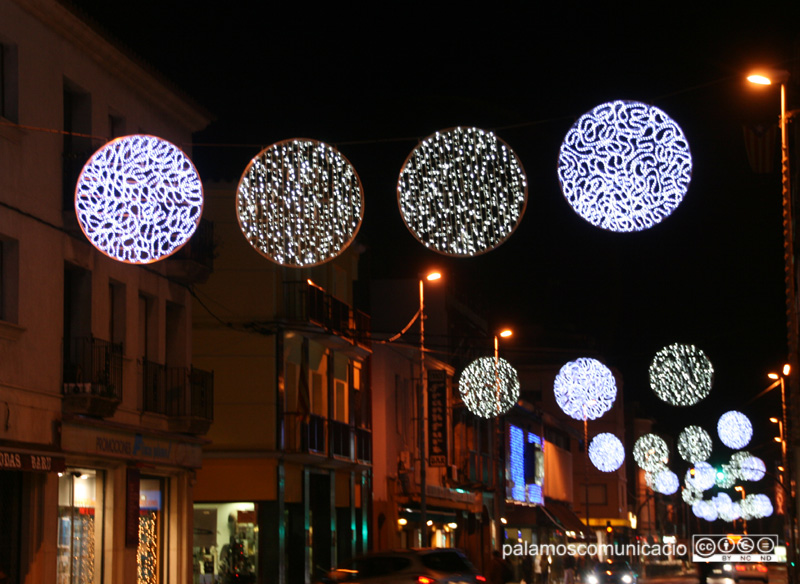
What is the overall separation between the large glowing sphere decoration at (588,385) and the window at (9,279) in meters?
15.2

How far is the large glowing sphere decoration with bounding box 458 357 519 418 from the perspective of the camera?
3566 centimetres

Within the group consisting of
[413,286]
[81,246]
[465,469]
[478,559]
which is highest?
[413,286]

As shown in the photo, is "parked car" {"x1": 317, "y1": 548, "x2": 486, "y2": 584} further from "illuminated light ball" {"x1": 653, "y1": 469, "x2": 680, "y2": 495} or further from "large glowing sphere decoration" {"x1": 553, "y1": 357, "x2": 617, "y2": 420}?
"illuminated light ball" {"x1": 653, "y1": 469, "x2": 680, "y2": 495}

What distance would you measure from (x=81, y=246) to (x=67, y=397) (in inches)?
112

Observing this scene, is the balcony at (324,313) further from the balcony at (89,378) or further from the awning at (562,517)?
the awning at (562,517)

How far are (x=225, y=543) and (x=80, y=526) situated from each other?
33.2ft

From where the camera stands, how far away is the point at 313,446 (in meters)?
34.8

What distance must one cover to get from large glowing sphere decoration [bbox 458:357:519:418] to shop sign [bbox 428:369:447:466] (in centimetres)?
549

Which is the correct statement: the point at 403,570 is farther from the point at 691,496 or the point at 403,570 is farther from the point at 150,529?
the point at 691,496

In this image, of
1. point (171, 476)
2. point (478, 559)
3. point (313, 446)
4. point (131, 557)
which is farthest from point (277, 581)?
point (478, 559)

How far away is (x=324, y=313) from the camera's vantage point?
3578 cm

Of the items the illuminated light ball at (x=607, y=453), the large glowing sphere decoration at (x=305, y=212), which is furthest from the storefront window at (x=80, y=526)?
the illuminated light ball at (x=607, y=453)

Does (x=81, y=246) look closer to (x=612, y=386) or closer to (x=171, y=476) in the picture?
(x=171, y=476)

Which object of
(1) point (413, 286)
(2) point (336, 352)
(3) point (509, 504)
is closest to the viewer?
(2) point (336, 352)
